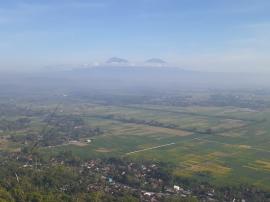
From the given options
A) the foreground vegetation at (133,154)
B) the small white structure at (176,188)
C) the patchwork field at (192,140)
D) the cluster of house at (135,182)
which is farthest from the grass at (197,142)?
the small white structure at (176,188)

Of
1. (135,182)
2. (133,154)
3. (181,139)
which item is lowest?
(135,182)

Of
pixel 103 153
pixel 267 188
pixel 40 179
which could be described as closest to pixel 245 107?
pixel 103 153

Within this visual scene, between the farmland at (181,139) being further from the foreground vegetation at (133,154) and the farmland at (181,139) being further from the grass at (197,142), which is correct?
the foreground vegetation at (133,154)

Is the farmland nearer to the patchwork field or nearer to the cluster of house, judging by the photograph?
the patchwork field

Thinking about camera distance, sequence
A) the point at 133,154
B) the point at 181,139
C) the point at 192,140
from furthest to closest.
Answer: the point at 181,139 → the point at 192,140 → the point at 133,154

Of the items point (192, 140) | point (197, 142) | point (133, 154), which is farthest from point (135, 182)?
point (192, 140)

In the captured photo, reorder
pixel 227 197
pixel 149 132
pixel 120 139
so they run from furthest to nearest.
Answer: pixel 149 132 < pixel 120 139 < pixel 227 197

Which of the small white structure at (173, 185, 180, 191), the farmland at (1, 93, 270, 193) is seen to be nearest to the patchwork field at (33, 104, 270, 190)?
the farmland at (1, 93, 270, 193)

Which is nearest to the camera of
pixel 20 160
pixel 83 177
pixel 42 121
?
pixel 83 177

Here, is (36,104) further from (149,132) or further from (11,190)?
(11,190)

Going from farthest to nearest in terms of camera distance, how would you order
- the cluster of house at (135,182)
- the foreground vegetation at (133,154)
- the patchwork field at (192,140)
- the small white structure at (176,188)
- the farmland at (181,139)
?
the farmland at (181,139) < the patchwork field at (192,140) < the small white structure at (176,188) < the foreground vegetation at (133,154) < the cluster of house at (135,182)

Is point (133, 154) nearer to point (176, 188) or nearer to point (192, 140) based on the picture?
point (192, 140)
